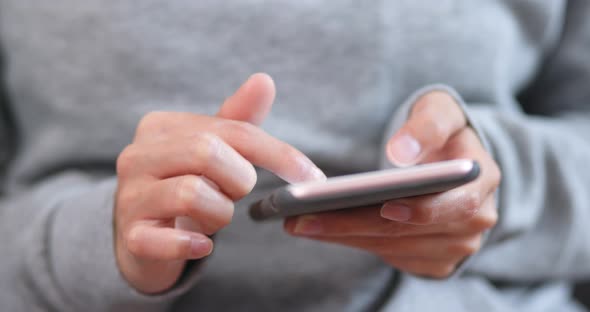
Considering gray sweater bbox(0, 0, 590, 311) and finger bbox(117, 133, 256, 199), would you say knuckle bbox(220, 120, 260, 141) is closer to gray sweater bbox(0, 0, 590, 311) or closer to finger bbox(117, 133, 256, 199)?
finger bbox(117, 133, 256, 199)

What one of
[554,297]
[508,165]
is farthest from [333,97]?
[554,297]

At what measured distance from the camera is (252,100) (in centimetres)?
42

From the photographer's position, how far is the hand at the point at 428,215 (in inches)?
15.4

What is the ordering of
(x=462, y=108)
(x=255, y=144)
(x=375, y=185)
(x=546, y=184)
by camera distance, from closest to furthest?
1. (x=375, y=185)
2. (x=255, y=144)
3. (x=462, y=108)
4. (x=546, y=184)

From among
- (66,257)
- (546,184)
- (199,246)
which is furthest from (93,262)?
(546,184)

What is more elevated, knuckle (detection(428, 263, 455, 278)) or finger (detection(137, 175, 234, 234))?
finger (detection(137, 175, 234, 234))

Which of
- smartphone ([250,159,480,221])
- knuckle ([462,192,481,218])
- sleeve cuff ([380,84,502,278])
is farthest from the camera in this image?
sleeve cuff ([380,84,502,278])

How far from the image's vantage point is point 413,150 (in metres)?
0.44

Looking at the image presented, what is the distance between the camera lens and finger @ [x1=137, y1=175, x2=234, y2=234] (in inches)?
14.7

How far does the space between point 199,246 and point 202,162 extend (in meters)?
0.06

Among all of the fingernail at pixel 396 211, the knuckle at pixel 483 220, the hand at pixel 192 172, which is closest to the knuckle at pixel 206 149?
the hand at pixel 192 172

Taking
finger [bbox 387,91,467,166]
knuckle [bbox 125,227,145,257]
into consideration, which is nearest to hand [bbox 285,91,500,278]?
finger [bbox 387,91,467,166]

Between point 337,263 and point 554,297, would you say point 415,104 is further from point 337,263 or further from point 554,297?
point 554,297

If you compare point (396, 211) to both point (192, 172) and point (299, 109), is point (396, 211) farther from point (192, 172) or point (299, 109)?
point (299, 109)
